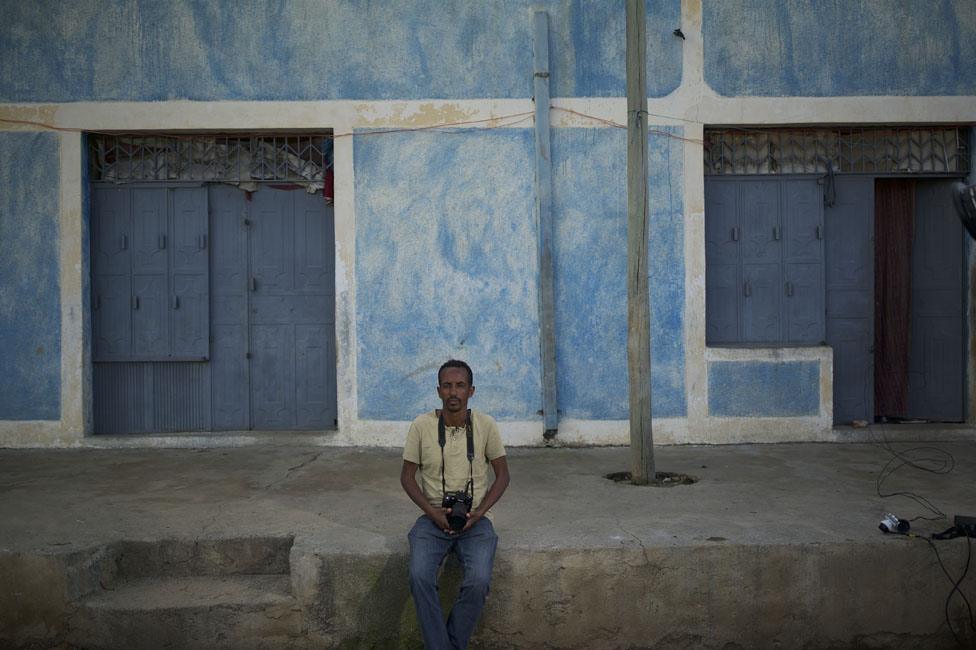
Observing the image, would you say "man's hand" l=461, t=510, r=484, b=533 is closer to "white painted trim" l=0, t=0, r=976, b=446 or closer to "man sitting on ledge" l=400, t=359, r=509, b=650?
"man sitting on ledge" l=400, t=359, r=509, b=650

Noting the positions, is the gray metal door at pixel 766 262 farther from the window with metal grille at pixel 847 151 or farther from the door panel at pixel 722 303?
the window with metal grille at pixel 847 151

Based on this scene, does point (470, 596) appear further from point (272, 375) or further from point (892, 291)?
point (892, 291)

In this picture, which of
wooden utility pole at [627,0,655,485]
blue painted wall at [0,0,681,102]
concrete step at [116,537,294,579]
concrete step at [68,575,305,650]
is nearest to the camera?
concrete step at [68,575,305,650]

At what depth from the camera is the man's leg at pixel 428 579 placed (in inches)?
152

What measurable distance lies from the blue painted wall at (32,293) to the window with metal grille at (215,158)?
449 millimetres

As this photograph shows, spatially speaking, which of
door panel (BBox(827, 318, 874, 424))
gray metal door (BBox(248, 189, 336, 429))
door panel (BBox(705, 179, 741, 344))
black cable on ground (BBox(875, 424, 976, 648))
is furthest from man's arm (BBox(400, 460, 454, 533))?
door panel (BBox(827, 318, 874, 424))

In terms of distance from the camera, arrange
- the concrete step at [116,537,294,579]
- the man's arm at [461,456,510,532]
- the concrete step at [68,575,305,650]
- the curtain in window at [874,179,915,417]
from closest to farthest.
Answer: the man's arm at [461,456,510,532] → the concrete step at [68,575,305,650] → the concrete step at [116,537,294,579] → the curtain in window at [874,179,915,417]

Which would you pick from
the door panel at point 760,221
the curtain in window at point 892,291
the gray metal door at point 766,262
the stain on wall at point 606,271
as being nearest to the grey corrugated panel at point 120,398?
the stain on wall at point 606,271

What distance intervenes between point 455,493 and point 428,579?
411 millimetres

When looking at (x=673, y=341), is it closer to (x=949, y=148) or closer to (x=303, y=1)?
(x=949, y=148)

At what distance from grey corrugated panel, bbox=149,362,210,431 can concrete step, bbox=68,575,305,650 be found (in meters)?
3.37

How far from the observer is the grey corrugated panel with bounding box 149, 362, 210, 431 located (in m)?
7.69

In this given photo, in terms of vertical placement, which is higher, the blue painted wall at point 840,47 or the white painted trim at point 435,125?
the blue painted wall at point 840,47

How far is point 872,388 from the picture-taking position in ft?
25.6
